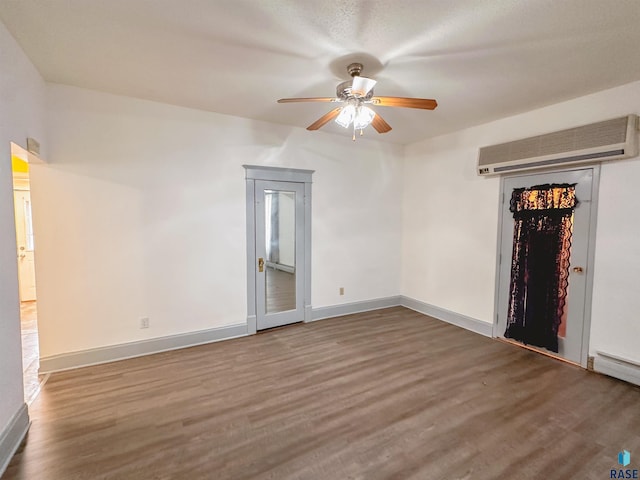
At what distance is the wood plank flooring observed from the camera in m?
1.92

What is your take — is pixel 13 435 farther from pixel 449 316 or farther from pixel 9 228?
pixel 449 316

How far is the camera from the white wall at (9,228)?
1.99 m

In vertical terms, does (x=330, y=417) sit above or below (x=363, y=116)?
below

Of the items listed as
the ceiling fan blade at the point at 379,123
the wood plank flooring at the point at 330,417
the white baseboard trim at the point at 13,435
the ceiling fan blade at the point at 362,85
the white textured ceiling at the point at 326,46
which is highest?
the white textured ceiling at the point at 326,46

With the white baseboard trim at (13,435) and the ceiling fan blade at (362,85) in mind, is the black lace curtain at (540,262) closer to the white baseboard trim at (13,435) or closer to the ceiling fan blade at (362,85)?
the ceiling fan blade at (362,85)

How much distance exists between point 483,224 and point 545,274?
98 cm

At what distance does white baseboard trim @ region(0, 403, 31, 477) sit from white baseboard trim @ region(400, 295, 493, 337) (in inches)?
190

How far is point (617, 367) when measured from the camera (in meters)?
2.97

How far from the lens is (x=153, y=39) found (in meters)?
2.21

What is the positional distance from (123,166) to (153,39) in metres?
1.57

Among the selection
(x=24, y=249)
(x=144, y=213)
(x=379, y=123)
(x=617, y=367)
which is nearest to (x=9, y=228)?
(x=144, y=213)

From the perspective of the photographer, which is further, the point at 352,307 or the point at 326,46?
the point at 352,307

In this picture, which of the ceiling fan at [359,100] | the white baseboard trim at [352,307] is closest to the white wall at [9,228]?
the ceiling fan at [359,100]

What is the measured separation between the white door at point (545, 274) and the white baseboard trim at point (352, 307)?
1759mm
